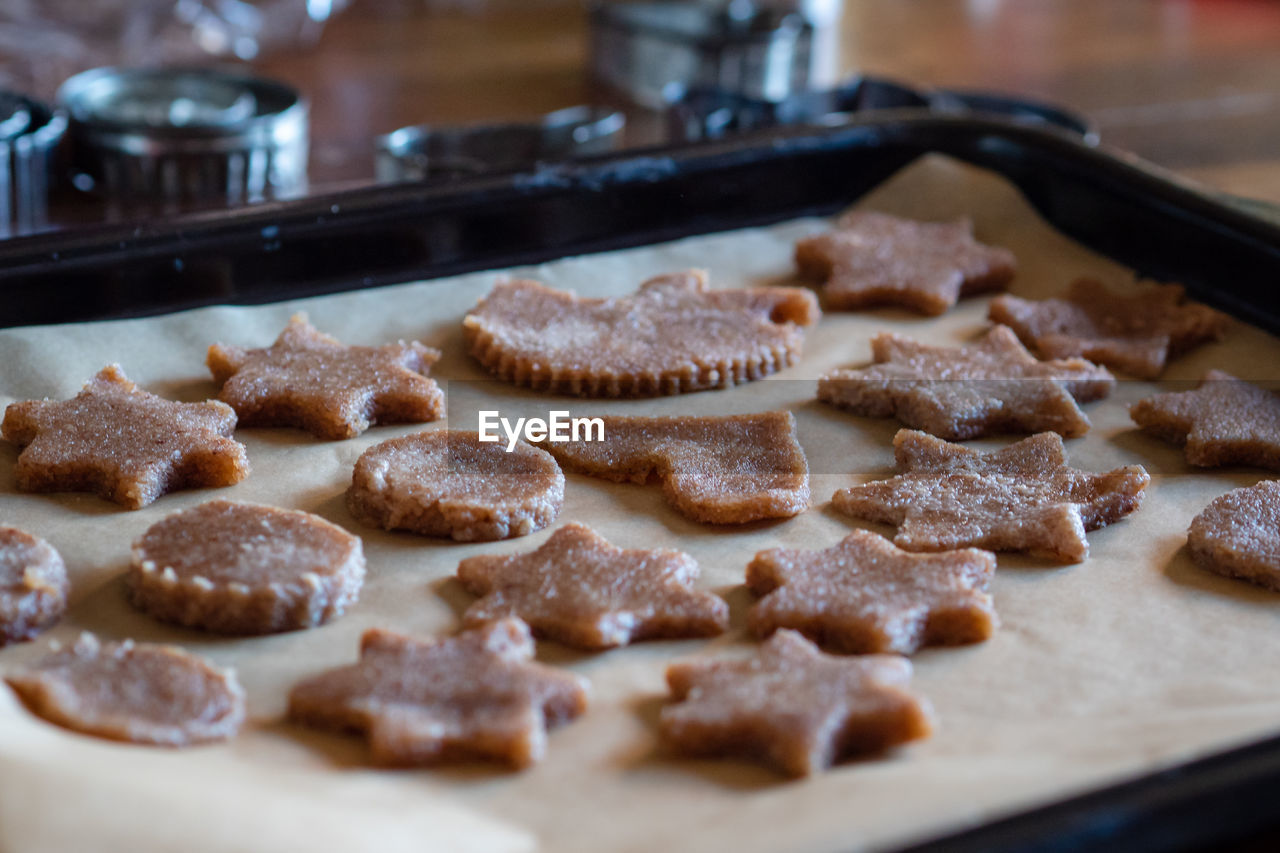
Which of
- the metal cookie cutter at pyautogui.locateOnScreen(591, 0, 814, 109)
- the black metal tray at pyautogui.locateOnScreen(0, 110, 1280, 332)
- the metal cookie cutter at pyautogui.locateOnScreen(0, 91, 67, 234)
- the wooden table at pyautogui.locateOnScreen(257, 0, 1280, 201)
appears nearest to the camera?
the black metal tray at pyautogui.locateOnScreen(0, 110, 1280, 332)

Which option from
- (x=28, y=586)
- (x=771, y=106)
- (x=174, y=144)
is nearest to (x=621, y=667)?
(x=28, y=586)

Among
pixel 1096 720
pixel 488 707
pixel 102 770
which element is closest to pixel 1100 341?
pixel 1096 720

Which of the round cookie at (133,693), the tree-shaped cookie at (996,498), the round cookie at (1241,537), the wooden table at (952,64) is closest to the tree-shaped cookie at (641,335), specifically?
the tree-shaped cookie at (996,498)

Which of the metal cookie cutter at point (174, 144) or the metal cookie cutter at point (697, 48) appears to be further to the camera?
the metal cookie cutter at point (697, 48)

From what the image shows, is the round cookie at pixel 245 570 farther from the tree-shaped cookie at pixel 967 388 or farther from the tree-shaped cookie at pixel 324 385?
the tree-shaped cookie at pixel 967 388

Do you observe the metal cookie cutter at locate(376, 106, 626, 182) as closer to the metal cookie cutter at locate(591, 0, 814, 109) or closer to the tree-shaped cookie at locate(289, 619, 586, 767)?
the metal cookie cutter at locate(591, 0, 814, 109)

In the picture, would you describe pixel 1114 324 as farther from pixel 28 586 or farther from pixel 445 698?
pixel 28 586

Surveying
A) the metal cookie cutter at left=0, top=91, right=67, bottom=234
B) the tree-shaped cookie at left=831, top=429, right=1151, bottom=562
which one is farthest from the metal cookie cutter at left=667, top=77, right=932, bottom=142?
the metal cookie cutter at left=0, top=91, right=67, bottom=234
